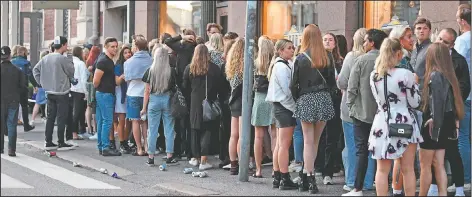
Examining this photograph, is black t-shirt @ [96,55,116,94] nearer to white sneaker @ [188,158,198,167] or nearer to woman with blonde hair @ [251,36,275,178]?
white sneaker @ [188,158,198,167]

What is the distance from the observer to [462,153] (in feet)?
35.2

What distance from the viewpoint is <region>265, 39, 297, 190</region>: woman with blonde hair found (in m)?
10.7

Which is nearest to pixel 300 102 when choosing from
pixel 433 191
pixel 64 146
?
pixel 433 191

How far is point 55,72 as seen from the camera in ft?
48.9

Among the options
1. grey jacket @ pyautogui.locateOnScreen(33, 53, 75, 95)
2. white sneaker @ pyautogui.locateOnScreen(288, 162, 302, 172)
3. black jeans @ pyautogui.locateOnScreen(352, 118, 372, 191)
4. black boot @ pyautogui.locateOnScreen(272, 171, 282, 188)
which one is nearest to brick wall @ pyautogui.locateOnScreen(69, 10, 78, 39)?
grey jacket @ pyautogui.locateOnScreen(33, 53, 75, 95)

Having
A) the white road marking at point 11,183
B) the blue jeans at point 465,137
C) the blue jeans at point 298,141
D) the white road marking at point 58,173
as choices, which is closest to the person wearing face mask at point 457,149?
the blue jeans at point 465,137

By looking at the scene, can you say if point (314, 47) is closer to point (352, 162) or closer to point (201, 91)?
point (352, 162)

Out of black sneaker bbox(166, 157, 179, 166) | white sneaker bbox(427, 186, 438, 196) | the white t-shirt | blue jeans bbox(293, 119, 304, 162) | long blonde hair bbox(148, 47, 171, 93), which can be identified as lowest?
black sneaker bbox(166, 157, 179, 166)

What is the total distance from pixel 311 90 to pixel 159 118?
3.68 m

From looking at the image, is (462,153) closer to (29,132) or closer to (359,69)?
(359,69)

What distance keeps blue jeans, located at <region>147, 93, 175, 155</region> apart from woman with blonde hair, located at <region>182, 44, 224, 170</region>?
44 centimetres

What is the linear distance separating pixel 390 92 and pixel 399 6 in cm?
731

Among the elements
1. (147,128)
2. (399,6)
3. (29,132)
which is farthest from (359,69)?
(29,132)

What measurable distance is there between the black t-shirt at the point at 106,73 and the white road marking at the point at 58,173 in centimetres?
156
